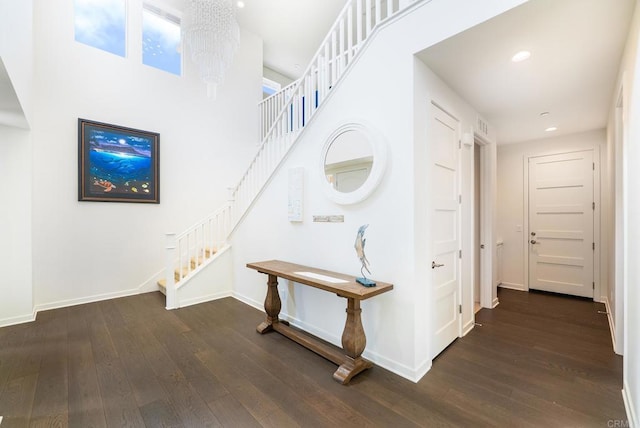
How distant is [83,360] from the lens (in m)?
2.45

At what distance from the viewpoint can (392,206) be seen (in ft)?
7.59

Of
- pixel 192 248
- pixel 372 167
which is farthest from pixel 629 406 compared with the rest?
pixel 192 248

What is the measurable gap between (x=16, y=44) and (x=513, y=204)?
22.4 ft

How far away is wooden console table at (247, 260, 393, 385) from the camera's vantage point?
2152 mm

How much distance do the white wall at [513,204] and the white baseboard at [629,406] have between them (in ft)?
10.5

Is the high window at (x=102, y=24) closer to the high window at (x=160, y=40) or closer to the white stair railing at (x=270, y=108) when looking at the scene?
the high window at (x=160, y=40)

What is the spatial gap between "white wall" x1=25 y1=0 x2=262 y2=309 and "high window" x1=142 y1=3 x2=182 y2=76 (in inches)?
6.9

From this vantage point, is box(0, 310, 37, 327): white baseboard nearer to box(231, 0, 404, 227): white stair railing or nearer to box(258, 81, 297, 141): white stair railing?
box(231, 0, 404, 227): white stair railing

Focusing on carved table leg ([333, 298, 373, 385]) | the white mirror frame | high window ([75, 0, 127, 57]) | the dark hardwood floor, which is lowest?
the dark hardwood floor

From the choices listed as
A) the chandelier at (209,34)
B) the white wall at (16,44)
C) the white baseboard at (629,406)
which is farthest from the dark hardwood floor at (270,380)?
the chandelier at (209,34)

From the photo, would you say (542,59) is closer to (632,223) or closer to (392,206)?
(632,223)

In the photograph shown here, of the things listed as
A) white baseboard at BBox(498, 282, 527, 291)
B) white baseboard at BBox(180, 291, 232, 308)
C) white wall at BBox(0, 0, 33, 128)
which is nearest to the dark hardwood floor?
white baseboard at BBox(180, 291, 232, 308)

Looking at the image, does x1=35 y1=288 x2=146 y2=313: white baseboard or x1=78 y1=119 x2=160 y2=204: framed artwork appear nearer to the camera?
x1=35 y1=288 x2=146 y2=313: white baseboard

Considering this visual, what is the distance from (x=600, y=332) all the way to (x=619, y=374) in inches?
42.3
